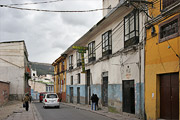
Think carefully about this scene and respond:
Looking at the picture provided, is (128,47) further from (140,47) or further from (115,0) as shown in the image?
(115,0)

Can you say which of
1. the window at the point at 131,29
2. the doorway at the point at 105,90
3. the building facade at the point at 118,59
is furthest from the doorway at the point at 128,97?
the doorway at the point at 105,90

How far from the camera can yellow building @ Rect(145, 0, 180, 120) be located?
34.2 feet

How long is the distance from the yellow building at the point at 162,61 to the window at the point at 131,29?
5.30ft

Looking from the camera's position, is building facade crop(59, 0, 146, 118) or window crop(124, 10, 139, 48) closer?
building facade crop(59, 0, 146, 118)

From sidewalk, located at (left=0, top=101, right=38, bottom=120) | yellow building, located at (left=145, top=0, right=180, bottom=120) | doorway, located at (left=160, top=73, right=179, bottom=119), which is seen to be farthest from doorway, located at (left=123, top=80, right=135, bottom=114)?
sidewalk, located at (left=0, top=101, right=38, bottom=120)

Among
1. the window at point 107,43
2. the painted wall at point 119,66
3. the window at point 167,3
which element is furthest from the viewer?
the window at point 107,43

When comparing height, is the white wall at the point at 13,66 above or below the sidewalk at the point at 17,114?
above

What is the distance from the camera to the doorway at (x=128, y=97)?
14.8 m

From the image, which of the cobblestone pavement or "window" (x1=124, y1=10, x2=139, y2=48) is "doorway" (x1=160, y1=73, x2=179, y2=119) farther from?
the cobblestone pavement

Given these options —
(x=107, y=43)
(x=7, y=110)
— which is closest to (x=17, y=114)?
(x=7, y=110)

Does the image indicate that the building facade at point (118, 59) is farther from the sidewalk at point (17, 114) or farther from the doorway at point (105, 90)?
the sidewalk at point (17, 114)

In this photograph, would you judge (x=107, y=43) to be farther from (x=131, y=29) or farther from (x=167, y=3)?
(x=167, y=3)

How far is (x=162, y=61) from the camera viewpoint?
11289mm

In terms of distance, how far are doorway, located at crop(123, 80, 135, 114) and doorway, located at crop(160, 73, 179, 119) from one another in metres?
3.30
